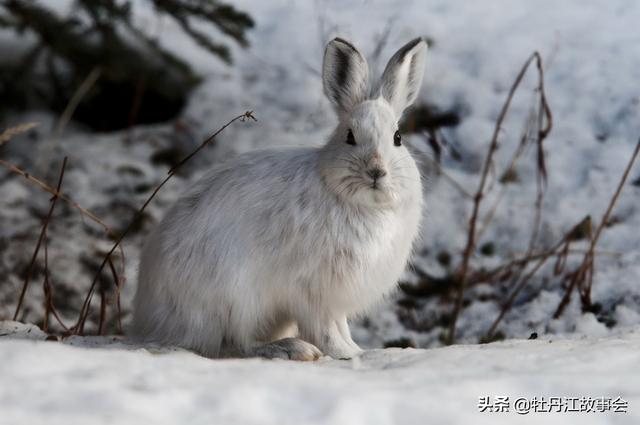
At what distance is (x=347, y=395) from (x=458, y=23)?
4.83 m

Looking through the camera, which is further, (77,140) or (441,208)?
(77,140)

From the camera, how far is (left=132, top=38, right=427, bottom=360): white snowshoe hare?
3379 millimetres

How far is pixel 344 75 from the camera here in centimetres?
360

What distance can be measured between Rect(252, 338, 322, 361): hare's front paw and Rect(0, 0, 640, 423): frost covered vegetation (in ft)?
0.77

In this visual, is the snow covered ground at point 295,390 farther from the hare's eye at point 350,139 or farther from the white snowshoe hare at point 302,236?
the hare's eye at point 350,139

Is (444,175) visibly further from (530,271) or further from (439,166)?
(530,271)

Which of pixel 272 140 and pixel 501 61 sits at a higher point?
pixel 501 61

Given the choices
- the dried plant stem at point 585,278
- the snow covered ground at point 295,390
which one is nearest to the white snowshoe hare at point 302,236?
the snow covered ground at point 295,390

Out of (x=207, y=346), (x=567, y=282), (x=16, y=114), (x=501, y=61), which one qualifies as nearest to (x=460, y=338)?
→ (x=567, y=282)

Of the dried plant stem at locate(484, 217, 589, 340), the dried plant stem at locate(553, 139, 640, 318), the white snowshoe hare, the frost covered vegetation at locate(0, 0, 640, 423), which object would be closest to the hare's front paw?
the white snowshoe hare

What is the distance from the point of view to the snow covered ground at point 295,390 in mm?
2209

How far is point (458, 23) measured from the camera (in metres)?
6.66

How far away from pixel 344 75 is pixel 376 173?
54 centimetres

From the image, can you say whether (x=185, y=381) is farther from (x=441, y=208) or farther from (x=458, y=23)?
(x=458, y=23)
